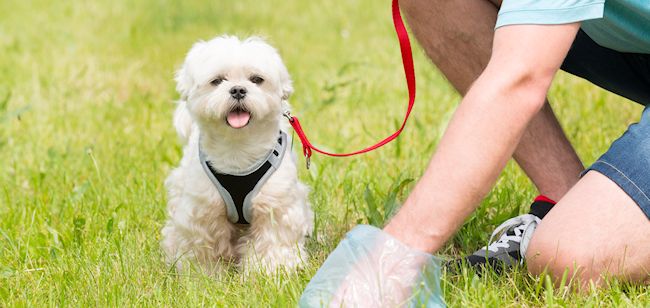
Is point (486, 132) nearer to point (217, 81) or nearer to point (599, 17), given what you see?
point (599, 17)

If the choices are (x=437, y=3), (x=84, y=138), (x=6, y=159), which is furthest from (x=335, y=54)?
(x=437, y=3)

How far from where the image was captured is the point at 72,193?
361 cm

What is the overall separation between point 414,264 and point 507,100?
42 centimetres

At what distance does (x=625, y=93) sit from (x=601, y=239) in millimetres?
658

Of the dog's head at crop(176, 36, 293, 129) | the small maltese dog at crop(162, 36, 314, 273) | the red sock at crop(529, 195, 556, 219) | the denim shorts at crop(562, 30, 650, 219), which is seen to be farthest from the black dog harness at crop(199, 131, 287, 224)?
the denim shorts at crop(562, 30, 650, 219)

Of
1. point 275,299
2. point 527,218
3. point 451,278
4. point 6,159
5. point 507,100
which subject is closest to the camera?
point 507,100

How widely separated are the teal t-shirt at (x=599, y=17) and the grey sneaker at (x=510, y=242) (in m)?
0.56

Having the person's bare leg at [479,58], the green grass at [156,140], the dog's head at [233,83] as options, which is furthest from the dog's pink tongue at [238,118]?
the person's bare leg at [479,58]

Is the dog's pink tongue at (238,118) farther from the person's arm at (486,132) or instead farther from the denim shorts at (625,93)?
the denim shorts at (625,93)

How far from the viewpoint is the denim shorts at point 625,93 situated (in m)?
2.47

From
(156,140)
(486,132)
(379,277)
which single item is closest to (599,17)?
(486,132)

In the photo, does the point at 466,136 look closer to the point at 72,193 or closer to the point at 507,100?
the point at 507,100

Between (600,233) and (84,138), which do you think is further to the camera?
(84,138)

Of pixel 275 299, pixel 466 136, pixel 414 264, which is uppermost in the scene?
pixel 466 136
